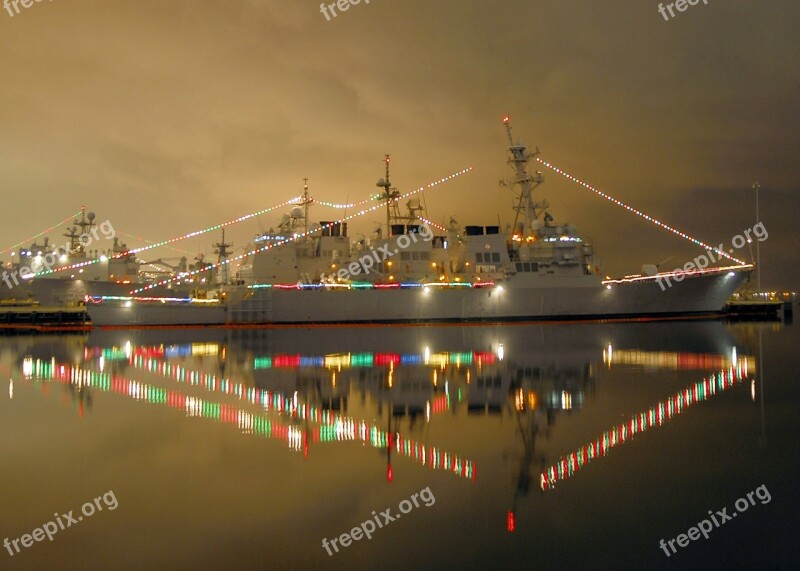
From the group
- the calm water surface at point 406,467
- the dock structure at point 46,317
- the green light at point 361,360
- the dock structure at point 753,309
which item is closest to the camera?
the calm water surface at point 406,467

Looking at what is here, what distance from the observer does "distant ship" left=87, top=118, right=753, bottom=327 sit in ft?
134

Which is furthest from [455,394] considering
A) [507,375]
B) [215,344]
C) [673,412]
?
[215,344]

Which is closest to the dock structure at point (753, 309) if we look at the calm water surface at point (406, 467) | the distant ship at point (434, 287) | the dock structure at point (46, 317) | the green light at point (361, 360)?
the distant ship at point (434, 287)

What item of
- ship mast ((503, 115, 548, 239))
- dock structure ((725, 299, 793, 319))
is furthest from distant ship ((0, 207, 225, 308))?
dock structure ((725, 299, 793, 319))

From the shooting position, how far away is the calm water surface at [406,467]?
5.86 m

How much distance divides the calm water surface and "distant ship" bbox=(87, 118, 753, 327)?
23.8 metres

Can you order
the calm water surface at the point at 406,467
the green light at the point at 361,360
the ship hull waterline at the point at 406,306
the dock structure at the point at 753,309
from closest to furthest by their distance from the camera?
the calm water surface at the point at 406,467 → the green light at the point at 361,360 → the ship hull waterline at the point at 406,306 → the dock structure at the point at 753,309

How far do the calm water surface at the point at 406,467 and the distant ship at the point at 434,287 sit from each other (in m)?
23.8

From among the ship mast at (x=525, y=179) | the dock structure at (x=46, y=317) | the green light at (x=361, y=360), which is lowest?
the green light at (x=361, y=360)

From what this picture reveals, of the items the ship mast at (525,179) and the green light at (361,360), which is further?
the ship mast at (525,179)

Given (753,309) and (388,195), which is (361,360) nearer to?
(388,195)

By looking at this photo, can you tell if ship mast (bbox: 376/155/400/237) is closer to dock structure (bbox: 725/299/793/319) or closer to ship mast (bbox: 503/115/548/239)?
ship mast (bbox: 503/115/548/239)

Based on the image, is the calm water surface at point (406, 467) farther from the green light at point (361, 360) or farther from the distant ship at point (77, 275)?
the distant ship at point (77, 275)

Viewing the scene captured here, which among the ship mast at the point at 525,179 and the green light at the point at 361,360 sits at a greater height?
the ship mast at the point at 525,179
